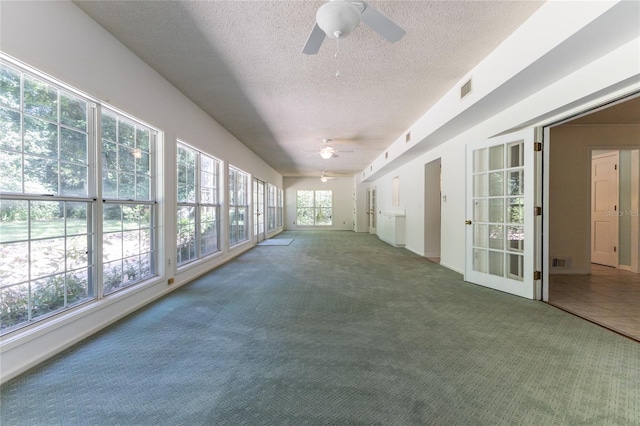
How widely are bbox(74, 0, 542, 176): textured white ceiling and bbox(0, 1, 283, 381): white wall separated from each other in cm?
20

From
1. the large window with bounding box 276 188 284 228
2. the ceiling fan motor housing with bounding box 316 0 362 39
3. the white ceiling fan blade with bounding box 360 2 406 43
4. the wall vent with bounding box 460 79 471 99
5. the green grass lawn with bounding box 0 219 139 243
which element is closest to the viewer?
the ceiling fan motor housing with bounding box 316 0 362 39

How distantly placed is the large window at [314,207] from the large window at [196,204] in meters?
8.19

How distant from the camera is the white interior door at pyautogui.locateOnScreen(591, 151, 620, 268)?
4801mm

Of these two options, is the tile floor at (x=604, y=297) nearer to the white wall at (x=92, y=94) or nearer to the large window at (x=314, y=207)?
the white wall at (x=92, y=94)

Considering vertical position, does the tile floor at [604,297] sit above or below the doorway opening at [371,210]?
below

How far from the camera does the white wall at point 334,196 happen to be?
13.4 meters

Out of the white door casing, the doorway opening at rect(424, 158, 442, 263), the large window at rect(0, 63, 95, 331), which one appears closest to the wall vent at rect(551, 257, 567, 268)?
the doorway opening at rect(424, 158, 442, 263)

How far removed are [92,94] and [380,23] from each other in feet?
8.30

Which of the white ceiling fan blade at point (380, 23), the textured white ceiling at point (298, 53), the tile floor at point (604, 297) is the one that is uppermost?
the textured white ceiling at point (298, 53)

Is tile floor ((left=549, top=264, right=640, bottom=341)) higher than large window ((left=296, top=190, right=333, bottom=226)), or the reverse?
large window ((left=296, top=190, right=333, bottom=226))

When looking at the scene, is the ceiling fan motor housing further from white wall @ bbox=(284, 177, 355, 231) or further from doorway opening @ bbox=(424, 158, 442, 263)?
Answer: white wall @ bbox=(284, 177, 355, 231)

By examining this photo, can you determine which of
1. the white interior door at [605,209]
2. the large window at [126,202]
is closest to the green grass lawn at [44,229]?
the large window at [126,202]

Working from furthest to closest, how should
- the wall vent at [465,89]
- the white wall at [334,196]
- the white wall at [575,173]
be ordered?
the white wall at [334,196] < the white wall at [575,173] < the wall vent at [465,89]

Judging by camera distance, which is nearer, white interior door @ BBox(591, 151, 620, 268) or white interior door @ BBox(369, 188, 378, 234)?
white interior door @ BBox(591, 151, 620, 268)
